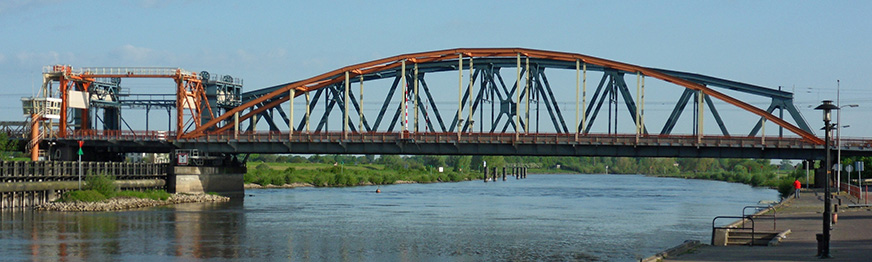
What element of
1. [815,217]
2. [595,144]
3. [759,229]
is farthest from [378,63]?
[759,229]

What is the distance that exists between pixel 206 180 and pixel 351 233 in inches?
1922

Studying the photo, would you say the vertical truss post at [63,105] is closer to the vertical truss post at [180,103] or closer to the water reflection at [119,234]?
the vertical truss post at [180,103]

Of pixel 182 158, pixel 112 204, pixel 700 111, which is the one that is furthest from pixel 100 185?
pixel 700 111

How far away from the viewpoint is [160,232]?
55250mm

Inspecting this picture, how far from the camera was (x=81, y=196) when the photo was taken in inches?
3017

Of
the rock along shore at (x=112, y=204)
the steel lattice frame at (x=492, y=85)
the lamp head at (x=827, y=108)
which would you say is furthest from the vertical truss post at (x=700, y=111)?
the lamp head at (x=827, y=108)

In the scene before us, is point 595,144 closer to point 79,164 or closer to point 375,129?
point 375,129

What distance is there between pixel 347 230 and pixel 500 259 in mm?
17809

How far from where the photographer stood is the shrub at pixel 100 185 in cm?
8119

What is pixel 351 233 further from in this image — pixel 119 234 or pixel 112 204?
pixel 112 204

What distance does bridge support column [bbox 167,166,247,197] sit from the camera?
97750mm

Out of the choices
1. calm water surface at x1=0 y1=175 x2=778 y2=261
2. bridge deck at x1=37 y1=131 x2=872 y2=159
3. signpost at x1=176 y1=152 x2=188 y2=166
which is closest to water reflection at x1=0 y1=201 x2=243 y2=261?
calm water surface at x1=0 y1=175 x2=778 y2=261

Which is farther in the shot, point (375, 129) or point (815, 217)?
point (375, 129)

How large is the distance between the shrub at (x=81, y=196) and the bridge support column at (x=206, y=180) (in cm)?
1909
